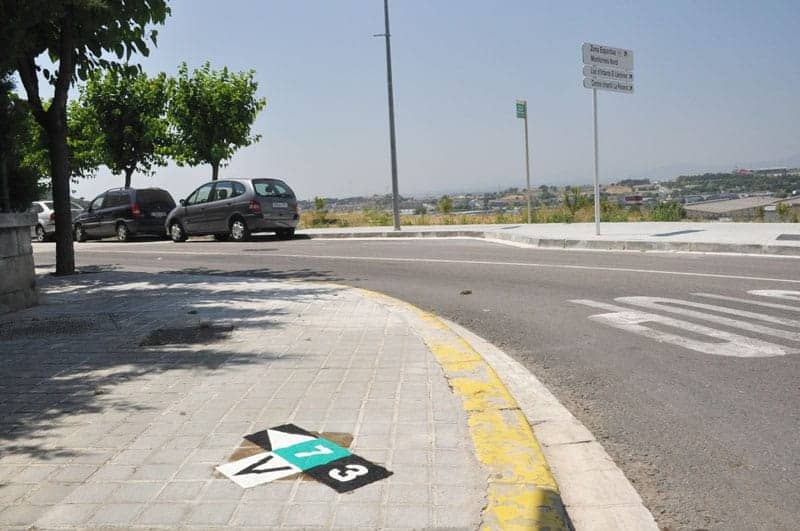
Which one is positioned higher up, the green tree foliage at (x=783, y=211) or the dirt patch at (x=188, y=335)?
the green tree foliage at (x=783, y=211)

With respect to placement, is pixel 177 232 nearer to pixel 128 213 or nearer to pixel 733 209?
pixel 128 213

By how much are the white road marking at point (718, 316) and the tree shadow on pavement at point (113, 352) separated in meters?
3.73

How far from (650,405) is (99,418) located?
126 inches

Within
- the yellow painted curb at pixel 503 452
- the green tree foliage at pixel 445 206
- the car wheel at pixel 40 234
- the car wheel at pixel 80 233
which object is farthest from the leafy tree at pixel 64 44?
the green tree foliage at pixel 445 206

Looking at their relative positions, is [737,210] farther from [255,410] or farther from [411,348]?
[255,410]

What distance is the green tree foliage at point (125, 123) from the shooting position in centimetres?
3369

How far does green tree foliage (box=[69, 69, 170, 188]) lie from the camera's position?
33.7m

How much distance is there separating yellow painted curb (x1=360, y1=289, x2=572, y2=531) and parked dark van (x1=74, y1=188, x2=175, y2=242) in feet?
68.2

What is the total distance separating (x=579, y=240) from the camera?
52.1ft

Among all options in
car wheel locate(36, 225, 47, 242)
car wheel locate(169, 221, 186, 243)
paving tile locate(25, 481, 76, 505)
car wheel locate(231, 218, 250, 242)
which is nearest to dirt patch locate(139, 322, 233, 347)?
paving tile locate(25, 481, 76, 505)

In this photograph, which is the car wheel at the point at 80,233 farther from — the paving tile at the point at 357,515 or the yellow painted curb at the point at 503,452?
the paving tile at the point at 357,515

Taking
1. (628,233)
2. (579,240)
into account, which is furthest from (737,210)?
(579,240)

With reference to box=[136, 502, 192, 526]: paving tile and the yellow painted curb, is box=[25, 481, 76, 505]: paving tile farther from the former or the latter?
the yellow painted curb

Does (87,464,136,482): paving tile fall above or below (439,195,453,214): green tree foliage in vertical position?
below
